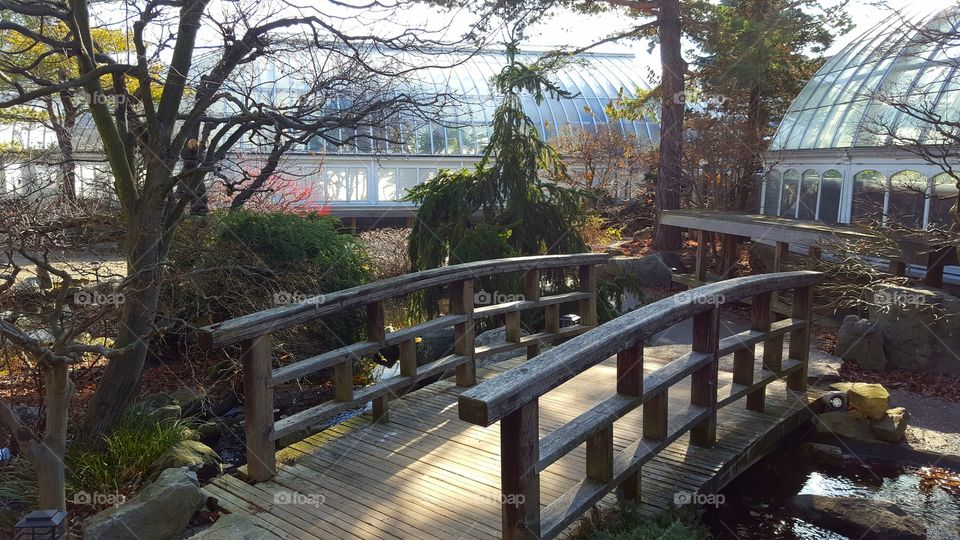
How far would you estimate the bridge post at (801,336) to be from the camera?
19.2ft

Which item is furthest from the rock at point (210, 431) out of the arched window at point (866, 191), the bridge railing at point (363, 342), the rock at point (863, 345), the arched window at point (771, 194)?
the arched window at point (771, 194)

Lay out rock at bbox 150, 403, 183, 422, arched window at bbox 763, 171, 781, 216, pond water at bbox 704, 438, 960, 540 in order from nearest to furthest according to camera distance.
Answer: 1. pond water at bbox 704, 438, 960, 540
2. rock at bbox 150, 403, 183, 422
3. arched window at bbox 763, 171, 781, 216

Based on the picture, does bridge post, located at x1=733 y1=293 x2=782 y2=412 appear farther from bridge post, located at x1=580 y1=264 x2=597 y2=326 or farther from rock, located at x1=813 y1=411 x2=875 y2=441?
bridge post, located at x1=580 y1=264 x2=597 y2=326

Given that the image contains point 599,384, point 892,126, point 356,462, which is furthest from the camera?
point 892,126

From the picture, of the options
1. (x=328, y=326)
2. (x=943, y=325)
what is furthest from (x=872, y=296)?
(x=328, y=326)

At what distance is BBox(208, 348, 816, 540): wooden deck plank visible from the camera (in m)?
3.73

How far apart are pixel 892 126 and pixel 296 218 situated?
11.3m

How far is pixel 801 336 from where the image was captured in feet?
19.3

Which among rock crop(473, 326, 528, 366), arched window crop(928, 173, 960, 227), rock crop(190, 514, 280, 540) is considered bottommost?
rock crop(473, 326, 528, 366)

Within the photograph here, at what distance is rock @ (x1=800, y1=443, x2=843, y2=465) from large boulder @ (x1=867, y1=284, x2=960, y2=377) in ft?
13.3

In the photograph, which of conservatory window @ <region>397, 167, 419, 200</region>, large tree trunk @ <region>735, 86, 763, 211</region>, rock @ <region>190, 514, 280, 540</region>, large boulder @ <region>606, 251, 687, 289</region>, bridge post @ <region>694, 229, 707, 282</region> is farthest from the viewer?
conservatory window @ <region>397, 167, 419, 200</region>

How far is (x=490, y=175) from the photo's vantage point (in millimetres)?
9648

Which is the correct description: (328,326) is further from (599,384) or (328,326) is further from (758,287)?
(758,287)

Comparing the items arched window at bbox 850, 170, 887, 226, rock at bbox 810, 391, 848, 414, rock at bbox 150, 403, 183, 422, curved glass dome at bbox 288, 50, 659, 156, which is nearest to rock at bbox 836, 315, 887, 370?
rock at bbox 810, 391, 848, 414
